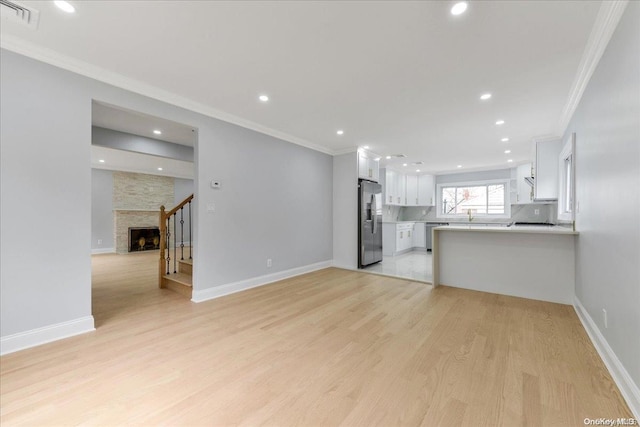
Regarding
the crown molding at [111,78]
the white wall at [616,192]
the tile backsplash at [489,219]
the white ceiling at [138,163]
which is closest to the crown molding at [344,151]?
the crown molding at [111,78]

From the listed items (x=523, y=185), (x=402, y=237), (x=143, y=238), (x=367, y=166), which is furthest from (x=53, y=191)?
(x=523, y=185)

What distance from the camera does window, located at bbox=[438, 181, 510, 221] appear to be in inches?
297

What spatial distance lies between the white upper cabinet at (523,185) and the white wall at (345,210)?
4.48 metres

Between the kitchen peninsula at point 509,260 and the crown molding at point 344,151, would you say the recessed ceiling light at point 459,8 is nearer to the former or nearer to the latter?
the kitchen peninsula at point 509,260

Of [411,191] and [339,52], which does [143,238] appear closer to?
[339,52]

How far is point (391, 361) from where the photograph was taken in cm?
202

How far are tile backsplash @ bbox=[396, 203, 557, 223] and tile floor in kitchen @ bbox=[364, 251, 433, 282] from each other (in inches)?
62.4

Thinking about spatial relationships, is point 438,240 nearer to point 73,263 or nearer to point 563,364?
point 563,364

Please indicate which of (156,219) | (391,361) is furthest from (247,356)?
(156,219)

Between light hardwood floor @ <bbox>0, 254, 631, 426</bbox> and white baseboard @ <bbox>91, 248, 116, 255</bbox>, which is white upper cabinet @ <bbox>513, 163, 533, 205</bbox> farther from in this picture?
white baseboard @ <bbox>91, 248, 116, 255</bbox>

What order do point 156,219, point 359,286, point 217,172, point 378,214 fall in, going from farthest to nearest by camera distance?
point 156,219
point 378,214
point 359,286
point 217,172

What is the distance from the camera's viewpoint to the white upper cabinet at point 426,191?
8.35 metres

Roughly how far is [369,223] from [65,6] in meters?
5.05

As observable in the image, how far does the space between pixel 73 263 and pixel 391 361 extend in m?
3.02
